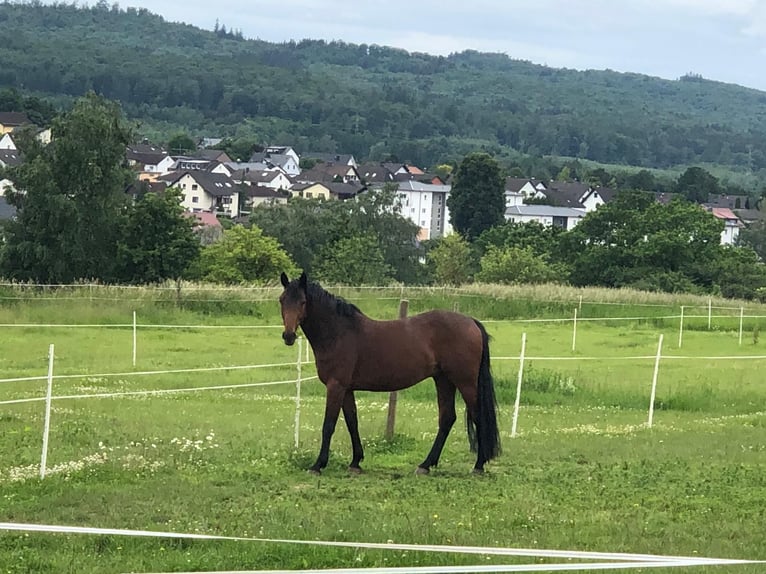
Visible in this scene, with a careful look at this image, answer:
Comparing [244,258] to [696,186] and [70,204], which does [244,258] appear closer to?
[70,204]

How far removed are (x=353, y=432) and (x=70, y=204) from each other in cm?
4059

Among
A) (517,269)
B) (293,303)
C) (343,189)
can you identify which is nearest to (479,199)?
(517,269)

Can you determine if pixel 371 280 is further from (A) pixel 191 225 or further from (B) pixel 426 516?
(B) pixel 426 516

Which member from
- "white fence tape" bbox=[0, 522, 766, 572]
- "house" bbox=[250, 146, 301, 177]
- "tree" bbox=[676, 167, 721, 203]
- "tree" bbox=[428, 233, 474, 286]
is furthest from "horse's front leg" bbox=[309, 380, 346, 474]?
"house" bbox=[250, 146, 301, 177]

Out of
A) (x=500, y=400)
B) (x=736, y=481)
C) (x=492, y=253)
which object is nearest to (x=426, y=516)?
(x=736, y=481)

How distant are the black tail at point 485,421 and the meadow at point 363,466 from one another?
0.92 feet

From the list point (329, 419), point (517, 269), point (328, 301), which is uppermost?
point (328, 301)

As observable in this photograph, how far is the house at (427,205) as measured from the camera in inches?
5369

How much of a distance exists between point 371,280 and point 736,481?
50485mm

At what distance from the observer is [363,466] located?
41.0ft

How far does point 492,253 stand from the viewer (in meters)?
68.6

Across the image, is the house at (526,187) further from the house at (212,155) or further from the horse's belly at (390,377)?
the horse's belly at (390,377)

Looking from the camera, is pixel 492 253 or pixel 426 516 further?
pixel 492 253

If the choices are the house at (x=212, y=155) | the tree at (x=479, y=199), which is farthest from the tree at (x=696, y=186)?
the house at (x=212, y=155)
